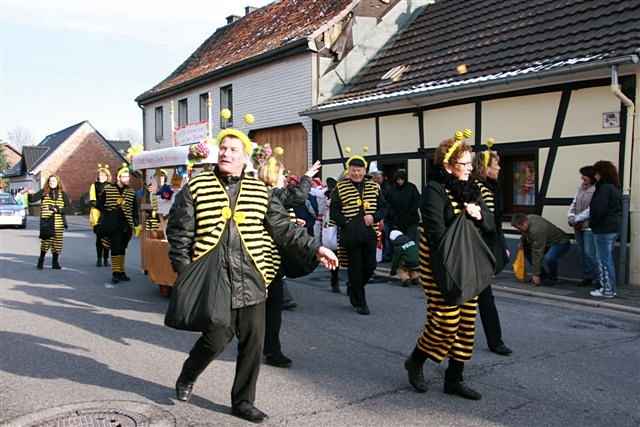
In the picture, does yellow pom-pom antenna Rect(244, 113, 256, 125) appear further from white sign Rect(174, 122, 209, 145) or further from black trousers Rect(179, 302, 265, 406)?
white sign Rect(174, 122, 209, 145)

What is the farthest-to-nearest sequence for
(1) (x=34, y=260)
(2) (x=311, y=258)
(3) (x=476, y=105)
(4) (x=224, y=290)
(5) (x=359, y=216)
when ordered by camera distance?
(1) (x=34, y=260)
(3) (x=476, y=105)
(5) (x=359, y=216)
(2) (x=311, y=258)
(4) (x=224, y=290)

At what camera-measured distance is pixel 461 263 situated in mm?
4020

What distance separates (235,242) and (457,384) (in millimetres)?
1864

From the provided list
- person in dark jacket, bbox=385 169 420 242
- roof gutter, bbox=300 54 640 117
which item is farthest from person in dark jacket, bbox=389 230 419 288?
roof gutter, bbox=300 54 640 117

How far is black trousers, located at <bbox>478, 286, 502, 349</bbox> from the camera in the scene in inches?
218

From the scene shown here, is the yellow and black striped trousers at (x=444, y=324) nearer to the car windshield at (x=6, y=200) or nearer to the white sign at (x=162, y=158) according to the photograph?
the white sign at (x=162, y=158)

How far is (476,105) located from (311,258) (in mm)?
8264

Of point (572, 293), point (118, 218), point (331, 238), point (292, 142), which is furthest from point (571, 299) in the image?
point (292, 142)

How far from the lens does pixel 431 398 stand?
435 cm

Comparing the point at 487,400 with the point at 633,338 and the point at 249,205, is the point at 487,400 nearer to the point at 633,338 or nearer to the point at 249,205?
the point at 249,205

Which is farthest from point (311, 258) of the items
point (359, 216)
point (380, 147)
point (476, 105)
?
point (380, 147)

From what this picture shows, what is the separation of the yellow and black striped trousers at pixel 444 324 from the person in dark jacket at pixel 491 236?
0.53 meters

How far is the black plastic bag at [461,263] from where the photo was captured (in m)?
3.99

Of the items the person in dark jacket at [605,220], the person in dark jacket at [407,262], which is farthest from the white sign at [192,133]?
the person in dark jacket at [605,220]
